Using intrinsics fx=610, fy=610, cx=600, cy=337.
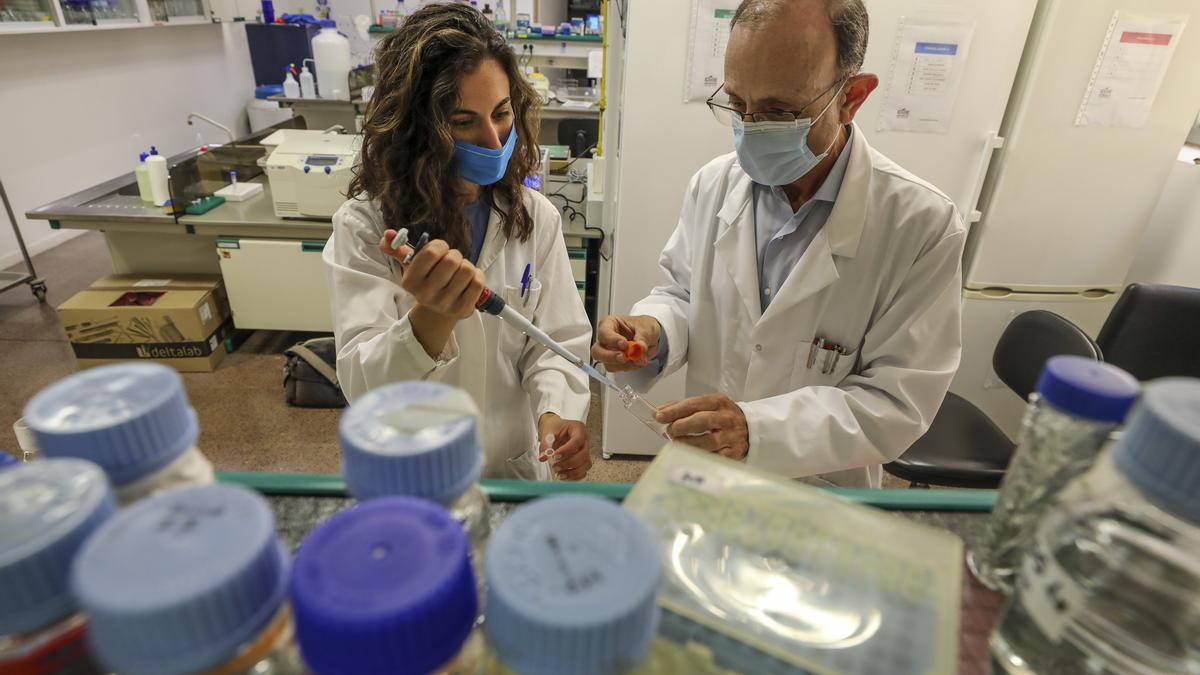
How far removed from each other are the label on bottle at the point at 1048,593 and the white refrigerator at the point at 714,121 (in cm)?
178

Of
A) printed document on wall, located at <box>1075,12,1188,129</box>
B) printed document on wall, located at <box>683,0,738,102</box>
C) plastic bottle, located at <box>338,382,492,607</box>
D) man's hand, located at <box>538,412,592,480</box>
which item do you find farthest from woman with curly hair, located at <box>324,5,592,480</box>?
printed document on wall, located at <box>1075,12,1188,129</box>

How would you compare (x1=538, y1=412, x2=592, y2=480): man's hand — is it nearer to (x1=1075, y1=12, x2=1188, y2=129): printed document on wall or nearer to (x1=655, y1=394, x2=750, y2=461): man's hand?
(x1=655, y1=394, x2=750, y2=461): man's hand

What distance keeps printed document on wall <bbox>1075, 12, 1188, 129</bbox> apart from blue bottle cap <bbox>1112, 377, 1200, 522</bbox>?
230 cm

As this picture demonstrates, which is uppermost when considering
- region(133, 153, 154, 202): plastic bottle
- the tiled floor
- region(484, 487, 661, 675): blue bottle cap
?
region(484, 487, 661, 675): blue bottle cap

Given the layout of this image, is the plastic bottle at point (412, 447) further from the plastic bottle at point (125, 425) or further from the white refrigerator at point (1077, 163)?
the white refrigerator at point (1077, 163)

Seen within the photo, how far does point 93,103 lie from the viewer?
15.3 feet

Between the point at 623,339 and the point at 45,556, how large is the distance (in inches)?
37.0

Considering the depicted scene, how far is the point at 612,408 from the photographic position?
8.16 ft

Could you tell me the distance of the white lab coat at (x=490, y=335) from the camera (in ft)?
3.56

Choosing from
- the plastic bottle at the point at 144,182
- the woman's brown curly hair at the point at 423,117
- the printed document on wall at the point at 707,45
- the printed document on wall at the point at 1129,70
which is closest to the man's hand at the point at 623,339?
the woman's brown curly hair at the point at 423,117

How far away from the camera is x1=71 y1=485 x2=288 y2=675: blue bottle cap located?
0.28 m

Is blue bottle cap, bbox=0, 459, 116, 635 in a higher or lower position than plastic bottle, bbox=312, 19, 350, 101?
lower

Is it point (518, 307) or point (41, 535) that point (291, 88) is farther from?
point (41, 535)

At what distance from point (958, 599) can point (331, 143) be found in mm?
2992
